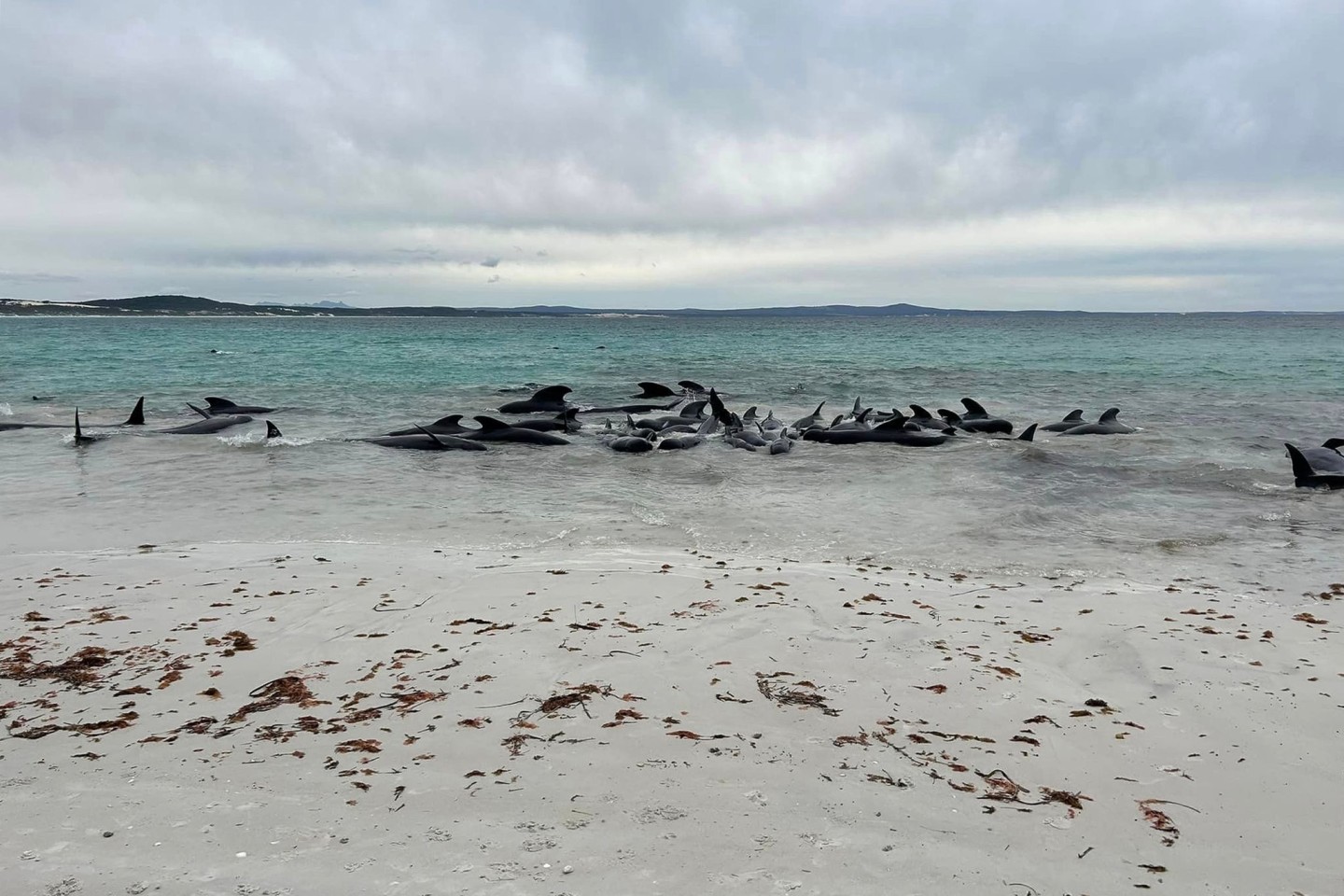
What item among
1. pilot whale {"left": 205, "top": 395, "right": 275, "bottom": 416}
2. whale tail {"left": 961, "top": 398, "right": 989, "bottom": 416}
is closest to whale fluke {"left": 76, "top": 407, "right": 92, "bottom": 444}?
pilot whale {"left": 205, "top": 395, "right": 275, "bottom": 416}

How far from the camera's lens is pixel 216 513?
968 cm

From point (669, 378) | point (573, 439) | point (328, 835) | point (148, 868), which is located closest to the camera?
point (148, 868)

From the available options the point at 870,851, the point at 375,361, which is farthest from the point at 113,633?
the point at 375,361

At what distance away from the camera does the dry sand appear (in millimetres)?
3271

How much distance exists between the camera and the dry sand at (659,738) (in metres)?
3.27

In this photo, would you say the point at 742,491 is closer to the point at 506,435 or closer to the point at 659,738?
the point at 506,435

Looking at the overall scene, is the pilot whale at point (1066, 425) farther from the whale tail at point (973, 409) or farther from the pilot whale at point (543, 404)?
the pilot whale at point (543, 404)

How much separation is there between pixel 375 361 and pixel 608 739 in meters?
43.0

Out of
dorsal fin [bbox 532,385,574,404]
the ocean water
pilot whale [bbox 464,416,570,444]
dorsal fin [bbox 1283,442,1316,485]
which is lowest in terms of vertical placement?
the ocean water

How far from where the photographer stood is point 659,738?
13.9 ft

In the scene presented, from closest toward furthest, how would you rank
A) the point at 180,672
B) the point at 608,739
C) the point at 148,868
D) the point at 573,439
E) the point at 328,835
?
the point at 148,868 → the point at 328,835 → the point at 608,739 → the point at 180,672 → the point at 573,439

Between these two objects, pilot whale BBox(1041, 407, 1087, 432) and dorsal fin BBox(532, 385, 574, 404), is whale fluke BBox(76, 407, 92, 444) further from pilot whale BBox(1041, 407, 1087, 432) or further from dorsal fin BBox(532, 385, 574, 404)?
pilot whale BBox(1041, 407, 1087, 432)

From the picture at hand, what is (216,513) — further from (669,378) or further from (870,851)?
(669,378)

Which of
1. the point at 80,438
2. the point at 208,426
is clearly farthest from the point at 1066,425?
the point at 80,438
